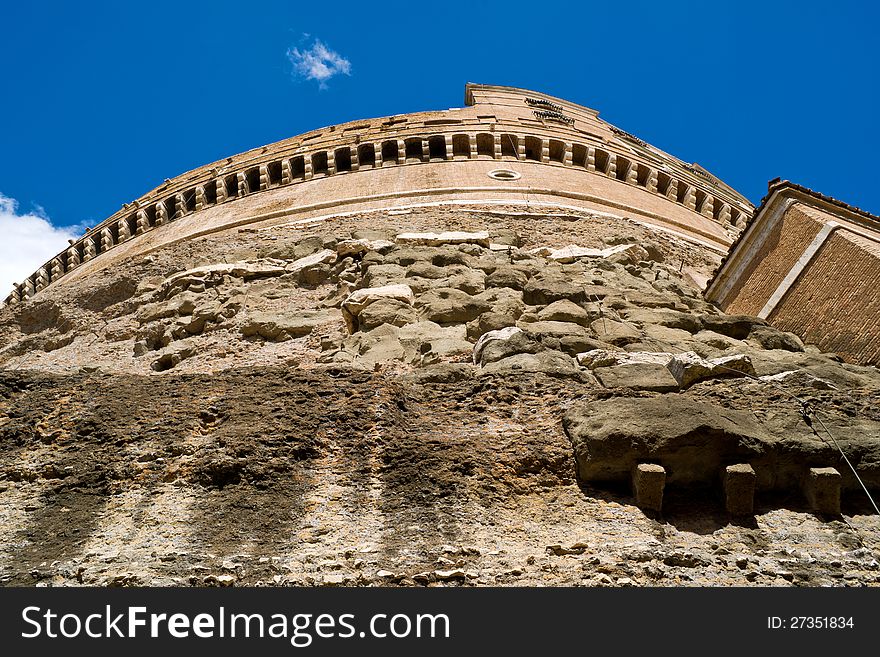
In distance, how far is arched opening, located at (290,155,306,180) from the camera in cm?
1538

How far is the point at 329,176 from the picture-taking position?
49.4 ft

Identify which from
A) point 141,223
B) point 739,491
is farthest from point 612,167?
point 739,491

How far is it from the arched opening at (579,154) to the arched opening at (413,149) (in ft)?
8.86

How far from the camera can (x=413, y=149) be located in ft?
51.4

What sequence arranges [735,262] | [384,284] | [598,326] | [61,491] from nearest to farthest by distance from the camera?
[61,491]
[598,326]
[384,284]
[735,262]

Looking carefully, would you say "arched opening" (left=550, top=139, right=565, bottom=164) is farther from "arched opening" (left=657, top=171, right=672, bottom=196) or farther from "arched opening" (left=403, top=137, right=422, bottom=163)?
"arched opening" (left=403, top=137, right=422, bottom=163)

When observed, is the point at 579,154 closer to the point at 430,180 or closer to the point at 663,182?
the point at 663,182

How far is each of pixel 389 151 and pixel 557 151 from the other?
297cm

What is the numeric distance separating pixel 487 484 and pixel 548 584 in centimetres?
84

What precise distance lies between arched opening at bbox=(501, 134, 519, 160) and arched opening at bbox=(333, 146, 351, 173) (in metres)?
2.66

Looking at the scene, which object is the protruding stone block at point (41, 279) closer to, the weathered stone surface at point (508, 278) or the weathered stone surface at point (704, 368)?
the weathered stone surface at point (508, 278)

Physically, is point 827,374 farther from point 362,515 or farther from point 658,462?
point 362,515

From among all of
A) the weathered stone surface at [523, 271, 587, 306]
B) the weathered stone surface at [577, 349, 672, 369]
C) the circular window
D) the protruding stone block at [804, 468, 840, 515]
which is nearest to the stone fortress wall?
the circular window

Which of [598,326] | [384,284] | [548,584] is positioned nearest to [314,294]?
[384,284]
